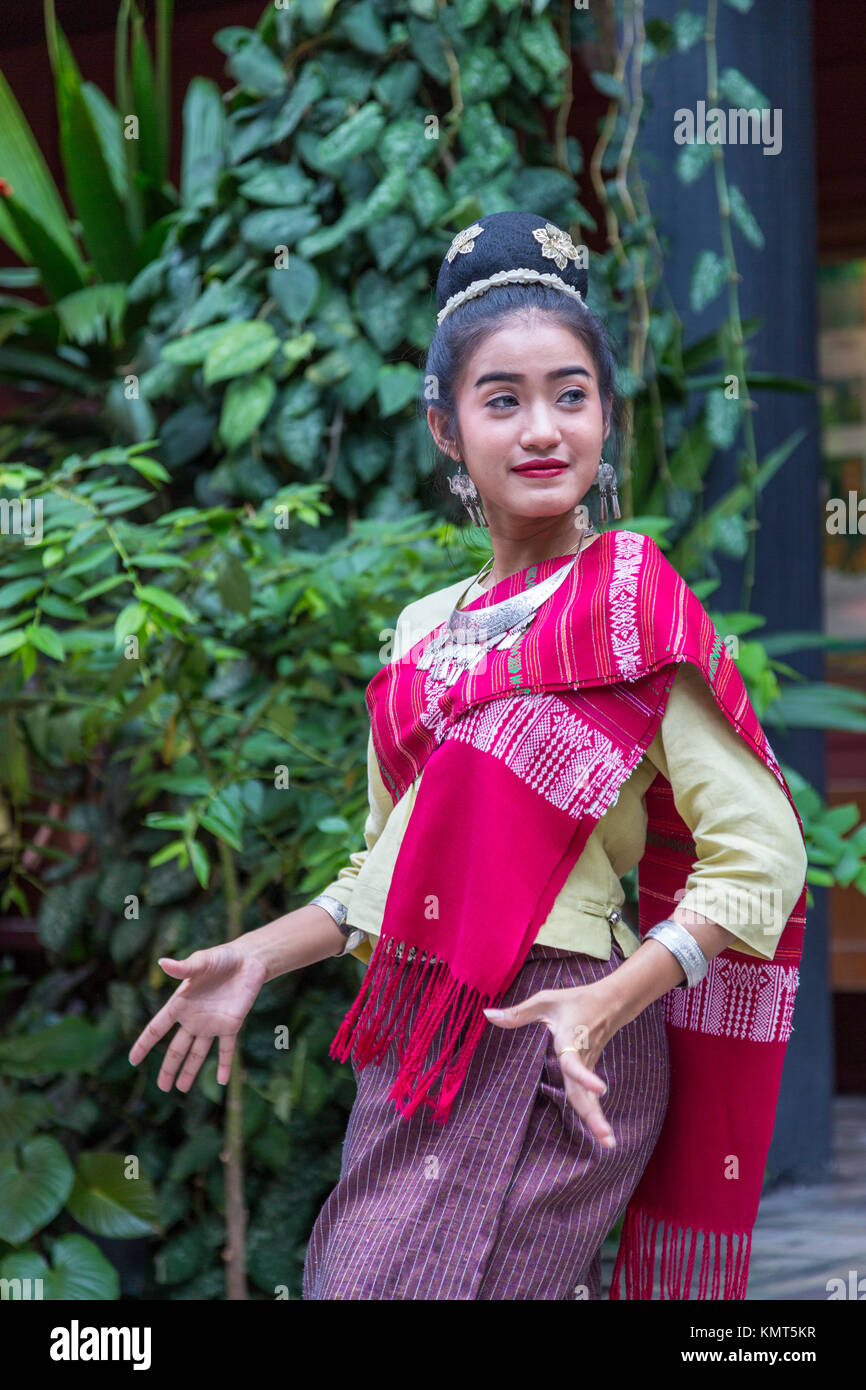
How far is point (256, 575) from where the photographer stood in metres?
2.38

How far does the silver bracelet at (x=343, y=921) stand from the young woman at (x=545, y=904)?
3cm

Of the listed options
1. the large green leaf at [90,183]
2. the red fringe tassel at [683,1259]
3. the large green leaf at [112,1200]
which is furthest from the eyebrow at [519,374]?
the large green leaf at [90,183]

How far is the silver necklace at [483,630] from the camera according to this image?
4.16ft

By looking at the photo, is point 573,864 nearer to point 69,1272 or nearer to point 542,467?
point 542,467

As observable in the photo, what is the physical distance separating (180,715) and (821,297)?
10.3ft

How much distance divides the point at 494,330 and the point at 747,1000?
605 mm

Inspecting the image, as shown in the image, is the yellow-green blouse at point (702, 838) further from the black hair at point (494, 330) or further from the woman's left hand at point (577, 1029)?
the black hair at point (494, 330)

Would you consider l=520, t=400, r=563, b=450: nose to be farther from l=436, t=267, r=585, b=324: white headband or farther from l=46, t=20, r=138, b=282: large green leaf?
l=46, t=20, r=138, b=282: large green leaf

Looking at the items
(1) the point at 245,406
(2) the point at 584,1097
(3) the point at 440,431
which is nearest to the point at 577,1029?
(2) the point at 584,1097

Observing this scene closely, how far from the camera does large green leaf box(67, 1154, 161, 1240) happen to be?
247 cm

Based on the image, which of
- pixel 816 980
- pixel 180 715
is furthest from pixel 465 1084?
A: pixel 816 980

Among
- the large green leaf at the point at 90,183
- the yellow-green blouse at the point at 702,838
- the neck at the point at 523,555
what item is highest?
the large green leaf at the point at 90,183

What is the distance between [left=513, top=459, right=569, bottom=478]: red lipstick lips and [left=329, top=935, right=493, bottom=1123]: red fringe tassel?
0.41m
